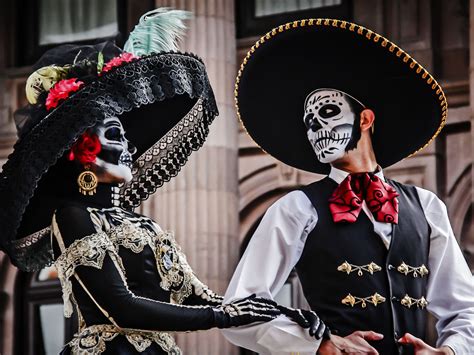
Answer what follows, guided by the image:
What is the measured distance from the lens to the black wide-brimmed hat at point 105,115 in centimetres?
645

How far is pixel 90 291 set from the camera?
6.36 m

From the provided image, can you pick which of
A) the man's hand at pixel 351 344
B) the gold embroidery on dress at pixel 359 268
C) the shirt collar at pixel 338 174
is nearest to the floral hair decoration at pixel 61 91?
the shirt collar at pixel 338 174

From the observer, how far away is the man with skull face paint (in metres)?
6.12

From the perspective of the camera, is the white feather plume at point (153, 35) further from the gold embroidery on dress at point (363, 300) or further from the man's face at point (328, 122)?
the gold embroidery on dress at point (363, 300)

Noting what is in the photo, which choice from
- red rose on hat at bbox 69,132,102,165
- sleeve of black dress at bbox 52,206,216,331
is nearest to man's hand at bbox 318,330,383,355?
sleeve of black dress at bbox 52,206,216,331

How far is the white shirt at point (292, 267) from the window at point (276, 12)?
7905mm

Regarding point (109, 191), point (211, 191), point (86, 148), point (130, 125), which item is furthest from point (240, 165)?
point (86, 148)

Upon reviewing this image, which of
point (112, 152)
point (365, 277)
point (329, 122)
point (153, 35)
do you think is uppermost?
point (153, 35)

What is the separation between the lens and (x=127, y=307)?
20.6 feet

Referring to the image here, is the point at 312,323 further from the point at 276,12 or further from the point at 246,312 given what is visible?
the point at 276,12

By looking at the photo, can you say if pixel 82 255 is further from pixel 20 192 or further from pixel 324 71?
pixel 324 71

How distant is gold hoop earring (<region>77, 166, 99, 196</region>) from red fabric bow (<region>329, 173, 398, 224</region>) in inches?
38.2

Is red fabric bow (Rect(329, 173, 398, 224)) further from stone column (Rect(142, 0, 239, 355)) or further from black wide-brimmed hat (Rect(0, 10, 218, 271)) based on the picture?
stone column (Rect(142, 0, 239, 355))

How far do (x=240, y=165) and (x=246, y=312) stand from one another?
8.30 meters
